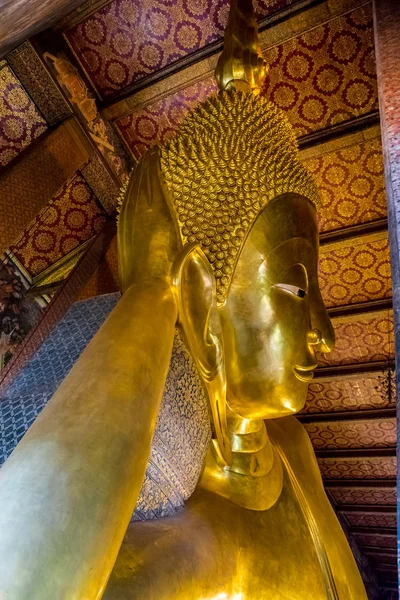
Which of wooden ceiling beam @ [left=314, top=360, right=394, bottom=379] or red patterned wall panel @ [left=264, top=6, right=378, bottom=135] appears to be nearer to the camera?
red patterned wall panel @ [left=264, top=6, right=378, bottom=135]

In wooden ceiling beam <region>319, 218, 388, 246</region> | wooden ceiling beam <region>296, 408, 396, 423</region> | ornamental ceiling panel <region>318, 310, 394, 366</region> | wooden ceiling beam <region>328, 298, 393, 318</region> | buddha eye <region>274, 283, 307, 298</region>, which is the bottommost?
wooden ceiling beam <region>296, 408, 396, 423</region>

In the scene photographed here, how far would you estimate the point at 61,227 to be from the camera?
11.2ft

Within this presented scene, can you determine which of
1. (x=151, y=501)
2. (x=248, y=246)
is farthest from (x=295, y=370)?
(x=151, y=501)

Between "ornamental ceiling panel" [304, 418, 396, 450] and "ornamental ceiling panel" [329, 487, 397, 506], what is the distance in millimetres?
743

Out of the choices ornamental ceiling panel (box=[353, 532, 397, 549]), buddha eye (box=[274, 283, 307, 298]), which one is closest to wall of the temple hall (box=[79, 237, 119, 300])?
buddha eye (box=[274, 283, 307, 298])

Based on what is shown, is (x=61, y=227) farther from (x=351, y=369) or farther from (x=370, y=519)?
(x=370, y=519)

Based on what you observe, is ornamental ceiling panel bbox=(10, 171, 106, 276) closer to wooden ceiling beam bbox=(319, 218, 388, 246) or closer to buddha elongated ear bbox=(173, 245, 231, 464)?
wooden ceiling beam bbox=(319, 218, 388, 246)

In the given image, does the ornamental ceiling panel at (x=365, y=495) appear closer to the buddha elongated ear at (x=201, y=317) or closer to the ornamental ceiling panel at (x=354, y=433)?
the ornamental ceiling panel at (x=354, y=433)

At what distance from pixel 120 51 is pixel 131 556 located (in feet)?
9.23

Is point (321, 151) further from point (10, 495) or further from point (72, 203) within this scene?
point (10, 495)

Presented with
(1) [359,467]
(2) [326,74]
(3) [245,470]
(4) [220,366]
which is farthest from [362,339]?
(4) [220,366]

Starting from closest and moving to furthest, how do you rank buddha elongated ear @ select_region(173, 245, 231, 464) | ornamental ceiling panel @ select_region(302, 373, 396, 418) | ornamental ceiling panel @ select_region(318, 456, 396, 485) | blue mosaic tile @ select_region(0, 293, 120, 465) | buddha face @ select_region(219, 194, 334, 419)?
1. blue mosaic tile @ select_region(0, 293, 120, 465)
2. buddha elongated ear @ select_region(173, 245, 231, 464)
3. buddha face @ select_region(219, 194, 334, 419)
4. ornamental ceiling panel @ select_region(302, 373, 396, 418)
5. ornamental ceiling panel @ select_region(318, 456, 396, 485)

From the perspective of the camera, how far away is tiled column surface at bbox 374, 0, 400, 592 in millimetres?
824

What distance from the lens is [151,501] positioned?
1.27m
